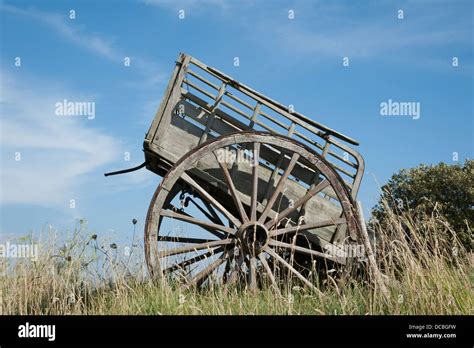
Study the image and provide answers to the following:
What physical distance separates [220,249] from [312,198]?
50.3 inches

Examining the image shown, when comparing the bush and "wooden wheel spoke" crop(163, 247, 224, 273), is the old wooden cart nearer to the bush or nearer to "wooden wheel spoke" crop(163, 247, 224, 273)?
"wooden wheel spoke" crop(163, 247, 224, 273)

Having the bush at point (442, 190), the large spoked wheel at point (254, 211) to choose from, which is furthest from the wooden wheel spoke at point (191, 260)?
the bush at point (442, 190)

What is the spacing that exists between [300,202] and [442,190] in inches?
416

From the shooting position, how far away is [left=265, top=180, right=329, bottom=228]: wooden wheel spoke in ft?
21.1

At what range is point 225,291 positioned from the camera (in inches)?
232

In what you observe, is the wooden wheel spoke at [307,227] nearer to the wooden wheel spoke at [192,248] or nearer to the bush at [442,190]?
the wooden wheel spoke at [192,248]

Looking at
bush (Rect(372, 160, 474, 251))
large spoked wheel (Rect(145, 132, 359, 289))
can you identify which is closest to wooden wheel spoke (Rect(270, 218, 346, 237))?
large spoked wheel (Rect(145, 132, 359, 289))

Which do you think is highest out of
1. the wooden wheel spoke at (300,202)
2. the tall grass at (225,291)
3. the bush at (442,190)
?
the bush at (442,190)

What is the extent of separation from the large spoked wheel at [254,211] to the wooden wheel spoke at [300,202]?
12 millimetres

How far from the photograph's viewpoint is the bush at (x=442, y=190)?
15.2m

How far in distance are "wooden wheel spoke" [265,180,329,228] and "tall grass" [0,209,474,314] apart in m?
0.73
